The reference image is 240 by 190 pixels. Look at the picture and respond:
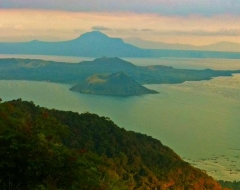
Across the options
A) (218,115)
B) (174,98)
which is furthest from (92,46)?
(218,115)

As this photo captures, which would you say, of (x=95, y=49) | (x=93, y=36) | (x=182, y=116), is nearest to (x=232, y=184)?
(x=182, y=116)

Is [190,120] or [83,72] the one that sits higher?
[83,72]

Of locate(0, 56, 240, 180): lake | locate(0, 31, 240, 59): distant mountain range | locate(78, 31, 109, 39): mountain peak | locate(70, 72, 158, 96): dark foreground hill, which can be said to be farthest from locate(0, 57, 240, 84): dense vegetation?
locate(78, 31, 109, 39): mountain peak

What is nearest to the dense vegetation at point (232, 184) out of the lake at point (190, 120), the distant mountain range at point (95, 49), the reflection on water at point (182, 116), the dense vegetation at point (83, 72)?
the lake at point (190, 120)

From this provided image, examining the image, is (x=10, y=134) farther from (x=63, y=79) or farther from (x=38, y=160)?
(x=63, y=79)

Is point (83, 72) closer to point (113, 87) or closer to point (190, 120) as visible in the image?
point (113, 87)

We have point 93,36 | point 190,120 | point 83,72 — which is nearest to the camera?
point 190,120

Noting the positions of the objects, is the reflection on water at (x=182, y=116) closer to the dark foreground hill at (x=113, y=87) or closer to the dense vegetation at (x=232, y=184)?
the dense vegetation at (x=232, y=184)
